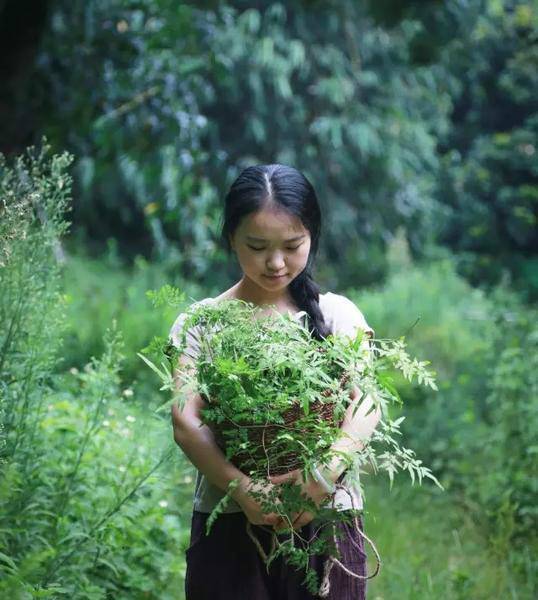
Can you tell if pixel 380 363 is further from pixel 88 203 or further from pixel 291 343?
pixel 88 203

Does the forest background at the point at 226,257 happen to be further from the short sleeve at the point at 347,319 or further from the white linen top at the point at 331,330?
the short sleeve at the point at 347,319

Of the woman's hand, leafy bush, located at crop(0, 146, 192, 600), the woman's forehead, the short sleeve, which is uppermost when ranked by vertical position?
the woman's forehead

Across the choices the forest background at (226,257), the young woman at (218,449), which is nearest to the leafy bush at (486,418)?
the forest background at (226,257)

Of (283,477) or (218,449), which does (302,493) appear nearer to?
(283,477)

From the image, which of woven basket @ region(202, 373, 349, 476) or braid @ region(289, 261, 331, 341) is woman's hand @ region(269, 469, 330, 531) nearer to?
woven basket @ region(202, 373, 349, 476)

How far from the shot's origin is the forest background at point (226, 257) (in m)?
3.22

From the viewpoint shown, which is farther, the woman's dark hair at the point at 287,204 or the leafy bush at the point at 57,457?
the leafy bush at the point at 57,457

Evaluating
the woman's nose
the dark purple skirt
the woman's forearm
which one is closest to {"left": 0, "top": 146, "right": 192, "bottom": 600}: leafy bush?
the dark purple skirt

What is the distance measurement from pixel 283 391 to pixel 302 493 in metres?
0.28

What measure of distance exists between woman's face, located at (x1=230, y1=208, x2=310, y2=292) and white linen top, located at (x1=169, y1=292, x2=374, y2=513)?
124mm

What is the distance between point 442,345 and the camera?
28.9 feet

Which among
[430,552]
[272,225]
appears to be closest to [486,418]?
[430,552]

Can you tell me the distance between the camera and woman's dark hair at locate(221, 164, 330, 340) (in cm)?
268

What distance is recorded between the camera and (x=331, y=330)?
2785 millimetres
